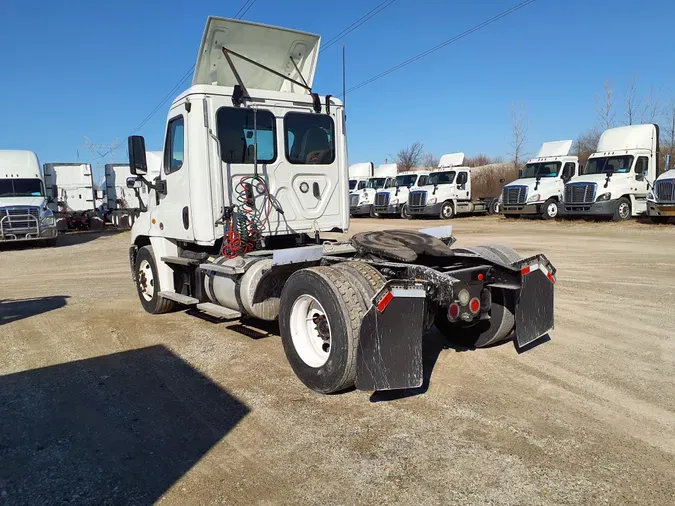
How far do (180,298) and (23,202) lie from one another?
50.9 feet

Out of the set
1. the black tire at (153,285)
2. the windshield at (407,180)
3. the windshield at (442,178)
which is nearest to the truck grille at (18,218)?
the black tire at (153,285)

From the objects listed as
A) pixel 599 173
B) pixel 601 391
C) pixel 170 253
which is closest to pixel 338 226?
pixel 170 253

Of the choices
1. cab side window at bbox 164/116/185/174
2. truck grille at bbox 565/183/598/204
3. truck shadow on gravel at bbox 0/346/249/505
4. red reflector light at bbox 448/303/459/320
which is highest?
cab side window at bbox 164/116/185/174

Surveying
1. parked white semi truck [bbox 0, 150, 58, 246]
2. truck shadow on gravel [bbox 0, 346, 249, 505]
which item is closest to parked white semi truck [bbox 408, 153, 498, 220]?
parked white semi truck [bbox 0, 150, 58, 246]

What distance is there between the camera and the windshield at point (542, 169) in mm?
24438

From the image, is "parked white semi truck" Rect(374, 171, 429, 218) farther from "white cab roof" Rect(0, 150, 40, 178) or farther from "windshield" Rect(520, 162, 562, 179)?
"white cab roof" Rect(0, 150, 40, 178)

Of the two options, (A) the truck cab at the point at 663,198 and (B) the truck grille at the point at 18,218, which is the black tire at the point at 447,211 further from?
(B) the truck grille at the point at 18,218

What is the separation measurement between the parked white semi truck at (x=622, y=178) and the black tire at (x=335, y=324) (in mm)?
20171

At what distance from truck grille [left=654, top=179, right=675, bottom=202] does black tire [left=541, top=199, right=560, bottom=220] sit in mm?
5346

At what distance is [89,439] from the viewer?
12.7 feet

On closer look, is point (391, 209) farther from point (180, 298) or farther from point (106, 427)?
point (106, 427)

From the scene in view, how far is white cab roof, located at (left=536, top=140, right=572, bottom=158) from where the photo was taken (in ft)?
80.4

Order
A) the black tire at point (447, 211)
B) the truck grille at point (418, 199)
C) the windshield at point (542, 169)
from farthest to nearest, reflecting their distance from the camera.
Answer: the truck grille at point (418, 199) → the black tire at point (447, 211) → the windshield at point (542, 169)

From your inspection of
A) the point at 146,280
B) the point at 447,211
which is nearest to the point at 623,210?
the point at 447,211
